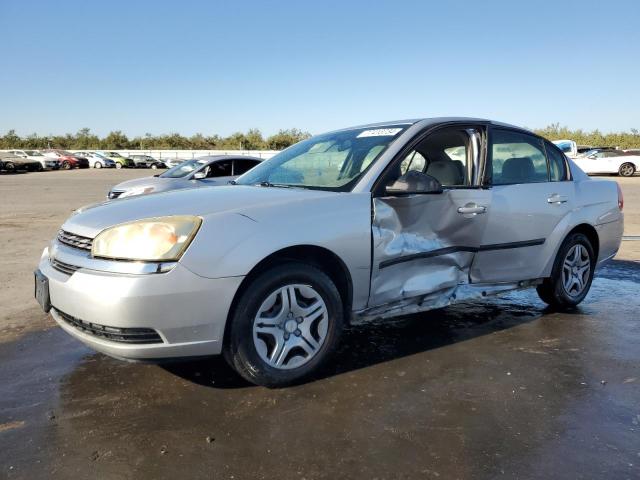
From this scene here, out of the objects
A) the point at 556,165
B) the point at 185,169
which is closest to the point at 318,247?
the point at 556,165

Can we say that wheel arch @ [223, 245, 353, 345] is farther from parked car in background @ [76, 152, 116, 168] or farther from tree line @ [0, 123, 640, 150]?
tree line @ [0, 123, 640, 150]

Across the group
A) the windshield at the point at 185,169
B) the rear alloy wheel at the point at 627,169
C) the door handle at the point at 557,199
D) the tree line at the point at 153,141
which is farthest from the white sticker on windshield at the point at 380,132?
the tree line at the point at 153,141

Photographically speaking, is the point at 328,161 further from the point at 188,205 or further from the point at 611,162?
the point at 611,162

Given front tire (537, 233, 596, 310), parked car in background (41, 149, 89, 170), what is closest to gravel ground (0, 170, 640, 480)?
front tire (537, 233, 596, 310)

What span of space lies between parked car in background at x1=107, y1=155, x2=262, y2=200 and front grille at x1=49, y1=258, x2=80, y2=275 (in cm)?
717

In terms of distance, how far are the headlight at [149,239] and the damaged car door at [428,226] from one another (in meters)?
1.16

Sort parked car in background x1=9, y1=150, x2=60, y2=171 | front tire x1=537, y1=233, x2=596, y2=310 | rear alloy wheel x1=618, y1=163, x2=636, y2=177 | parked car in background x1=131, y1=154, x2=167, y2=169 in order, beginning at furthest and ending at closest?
1. parked car in background x1=131, y1=154, x2=167, y2=169
2. parked car in background x1=9, y1=150, x2=60, y2=171
3. rear alloy wheel x1=618, y1=163, x2=636, y2=177
4. front tire x1=537, y1=233, x2=596, y2=310

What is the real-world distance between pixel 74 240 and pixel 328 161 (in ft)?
5.83

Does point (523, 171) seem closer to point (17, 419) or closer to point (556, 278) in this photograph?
point (556, 278)

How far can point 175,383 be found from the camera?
10.4 feet

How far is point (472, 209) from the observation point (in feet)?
12.4

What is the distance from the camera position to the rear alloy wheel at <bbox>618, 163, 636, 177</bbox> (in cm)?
2617

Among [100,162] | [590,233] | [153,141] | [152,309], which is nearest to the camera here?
[152,309]

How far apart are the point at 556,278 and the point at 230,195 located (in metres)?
2.92
